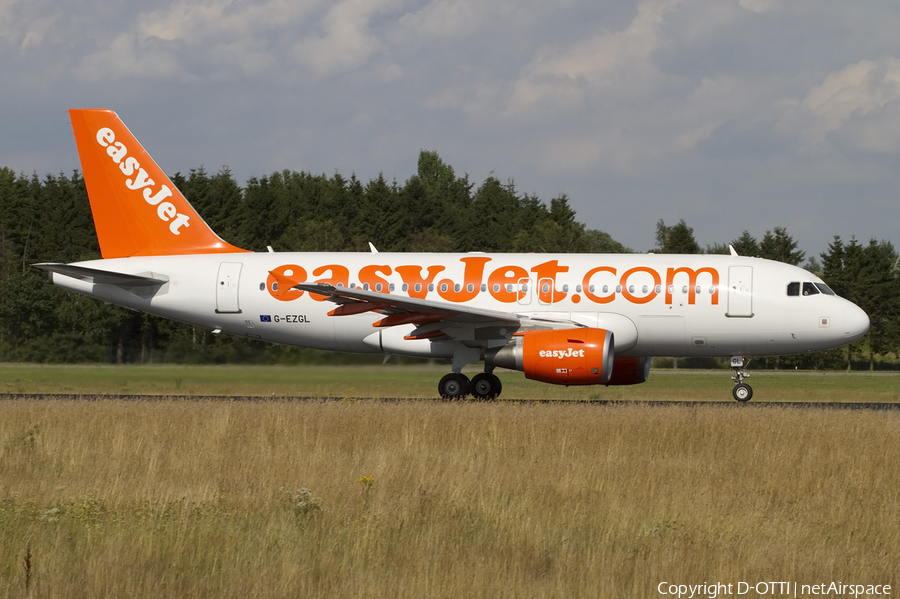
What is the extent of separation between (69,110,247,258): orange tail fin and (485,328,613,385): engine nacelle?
27.5 ft

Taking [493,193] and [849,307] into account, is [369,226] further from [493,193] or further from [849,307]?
[849,307]

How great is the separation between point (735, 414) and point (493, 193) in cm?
7060

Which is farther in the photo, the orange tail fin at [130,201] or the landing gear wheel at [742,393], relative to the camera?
the orange tail fin at [130,201]

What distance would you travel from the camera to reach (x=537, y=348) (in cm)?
1930

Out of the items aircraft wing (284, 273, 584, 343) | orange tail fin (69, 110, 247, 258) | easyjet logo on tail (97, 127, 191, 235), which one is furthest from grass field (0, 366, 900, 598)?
easyjet logo on tail (97, 127, 191, 235)

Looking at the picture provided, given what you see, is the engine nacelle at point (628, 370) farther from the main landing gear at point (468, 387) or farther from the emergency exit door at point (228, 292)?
the emergency exit door at point (228, 292)

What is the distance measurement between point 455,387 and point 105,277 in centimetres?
843

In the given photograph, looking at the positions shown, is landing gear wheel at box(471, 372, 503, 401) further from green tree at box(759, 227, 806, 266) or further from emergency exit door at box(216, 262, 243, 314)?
green tree at box(759, 227, 806, 266)

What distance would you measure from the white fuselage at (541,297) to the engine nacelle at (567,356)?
1.38 meters

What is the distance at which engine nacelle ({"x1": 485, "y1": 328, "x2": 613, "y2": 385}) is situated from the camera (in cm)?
1903

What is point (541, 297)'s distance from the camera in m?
21.4

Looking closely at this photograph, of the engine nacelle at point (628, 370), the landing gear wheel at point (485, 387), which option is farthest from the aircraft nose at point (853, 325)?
the landing gear wheel at point (485, 387)

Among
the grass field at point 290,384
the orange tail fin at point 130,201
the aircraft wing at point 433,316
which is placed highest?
the orange tail fin at point 130,201

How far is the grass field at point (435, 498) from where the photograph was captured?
22.8 ft
